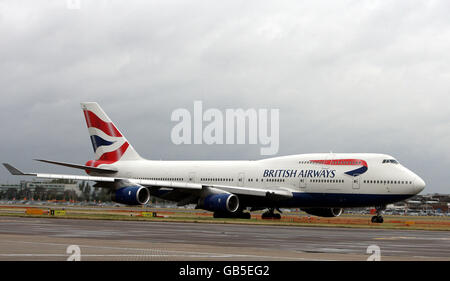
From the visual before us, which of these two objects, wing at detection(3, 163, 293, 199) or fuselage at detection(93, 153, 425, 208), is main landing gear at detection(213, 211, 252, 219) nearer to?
fuselage at detection(93, 153, 425, 208)

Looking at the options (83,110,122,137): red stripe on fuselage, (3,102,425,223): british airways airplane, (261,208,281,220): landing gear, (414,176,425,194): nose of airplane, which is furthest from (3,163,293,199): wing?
(83,110,122,137): red stripe on fuselage

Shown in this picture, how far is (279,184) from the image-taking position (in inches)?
1938

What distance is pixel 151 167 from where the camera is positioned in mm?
57219

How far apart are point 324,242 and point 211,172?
29398 mm

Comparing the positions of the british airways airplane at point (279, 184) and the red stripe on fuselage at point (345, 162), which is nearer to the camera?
the british airways airplane at point (279, 184)

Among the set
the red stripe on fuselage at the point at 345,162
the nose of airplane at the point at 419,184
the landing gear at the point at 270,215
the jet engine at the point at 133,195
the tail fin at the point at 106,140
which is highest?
the tail fin at the point at 106,140

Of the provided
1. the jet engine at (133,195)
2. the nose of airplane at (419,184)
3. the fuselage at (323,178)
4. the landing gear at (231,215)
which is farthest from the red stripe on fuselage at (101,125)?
the nose of airplane at (419,184)

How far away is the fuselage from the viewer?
149 feet

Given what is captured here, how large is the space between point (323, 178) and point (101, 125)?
72.6ft

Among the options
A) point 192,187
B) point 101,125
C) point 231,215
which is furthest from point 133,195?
point 101,125

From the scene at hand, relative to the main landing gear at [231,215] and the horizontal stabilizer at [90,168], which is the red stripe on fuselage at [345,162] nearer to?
the main landing gear at [231,215]

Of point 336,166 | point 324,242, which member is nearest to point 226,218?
point 336,166

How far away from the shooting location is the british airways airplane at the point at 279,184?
1802 inches
